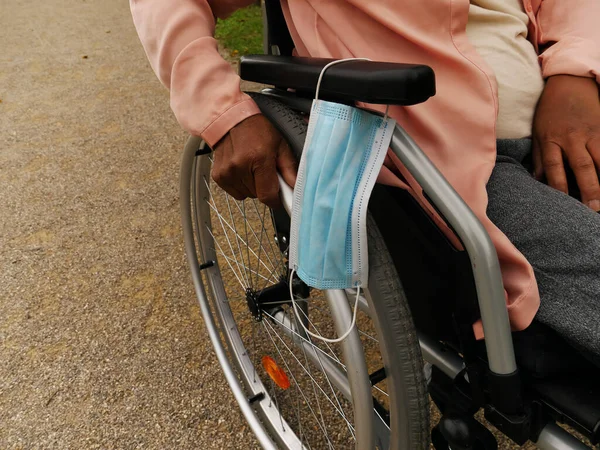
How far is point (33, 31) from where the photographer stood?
17.0ft

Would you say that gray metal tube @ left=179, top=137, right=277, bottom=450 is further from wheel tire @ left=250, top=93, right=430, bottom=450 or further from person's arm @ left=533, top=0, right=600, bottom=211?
person's arm @ left=533, top=0, right=600, bottom=211

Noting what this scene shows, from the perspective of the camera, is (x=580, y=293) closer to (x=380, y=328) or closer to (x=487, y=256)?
(x=487, y=256)

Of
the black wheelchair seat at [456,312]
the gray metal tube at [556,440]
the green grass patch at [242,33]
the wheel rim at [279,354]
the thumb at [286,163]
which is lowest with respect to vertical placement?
the green grass patch at [242,33]

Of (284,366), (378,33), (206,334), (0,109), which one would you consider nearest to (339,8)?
(378,33)

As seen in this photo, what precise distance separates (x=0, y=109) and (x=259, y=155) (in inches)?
135

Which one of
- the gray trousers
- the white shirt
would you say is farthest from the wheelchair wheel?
the white shirt

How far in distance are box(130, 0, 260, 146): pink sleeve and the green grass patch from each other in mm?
3071

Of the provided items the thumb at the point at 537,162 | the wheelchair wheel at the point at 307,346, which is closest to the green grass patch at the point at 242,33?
the wheelchair wheel at the point at 307,346

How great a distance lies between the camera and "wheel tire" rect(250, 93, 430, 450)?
763 mm

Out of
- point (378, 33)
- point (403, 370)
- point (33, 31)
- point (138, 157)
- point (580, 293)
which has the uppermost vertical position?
point (378, 33)

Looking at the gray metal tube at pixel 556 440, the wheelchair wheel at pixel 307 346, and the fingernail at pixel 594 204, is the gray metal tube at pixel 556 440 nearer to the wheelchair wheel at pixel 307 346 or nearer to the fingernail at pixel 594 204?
the wheelchair wheel at pixel 307 346

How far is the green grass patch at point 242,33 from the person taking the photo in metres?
4.10

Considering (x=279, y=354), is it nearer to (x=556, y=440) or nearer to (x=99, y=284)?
(x=99, y=284)

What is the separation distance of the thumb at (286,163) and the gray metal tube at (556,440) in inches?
22.0
